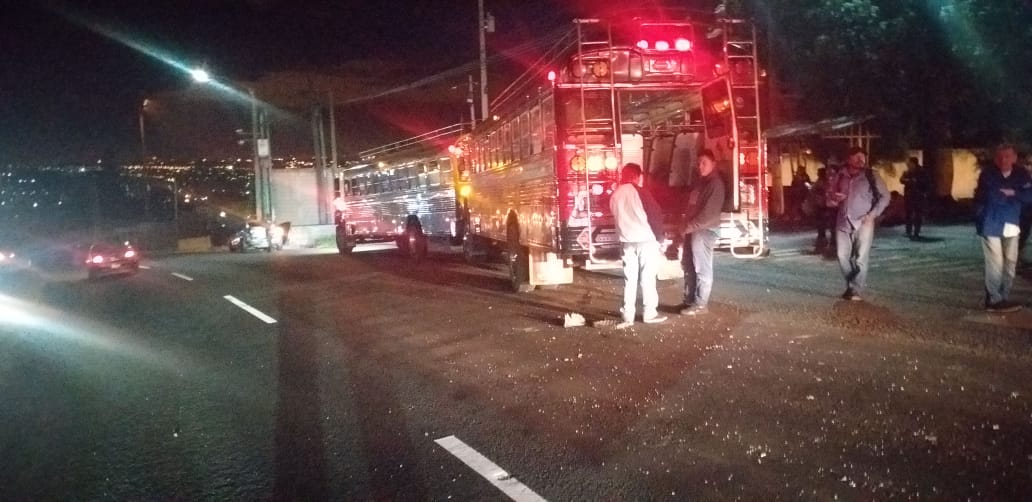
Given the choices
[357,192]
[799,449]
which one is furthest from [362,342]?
[357,192]

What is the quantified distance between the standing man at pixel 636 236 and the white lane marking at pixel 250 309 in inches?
205

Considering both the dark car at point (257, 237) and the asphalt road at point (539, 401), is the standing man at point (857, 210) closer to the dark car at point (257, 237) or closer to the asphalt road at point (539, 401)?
the asphalt road at point (539, 401)

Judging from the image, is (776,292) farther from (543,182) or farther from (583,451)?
(583,451)

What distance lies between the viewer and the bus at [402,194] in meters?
21.8

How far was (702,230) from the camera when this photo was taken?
430 inches

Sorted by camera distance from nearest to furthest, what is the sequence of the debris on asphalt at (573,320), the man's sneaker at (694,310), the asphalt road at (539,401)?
the asphalt road at (539,401) → the debris on asphalt at (573,320) → the man's sneaker at (694,310)

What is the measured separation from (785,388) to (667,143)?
655cm

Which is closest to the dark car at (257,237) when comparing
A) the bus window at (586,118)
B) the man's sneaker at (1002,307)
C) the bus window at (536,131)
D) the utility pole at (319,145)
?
the utility pole at (319,145)

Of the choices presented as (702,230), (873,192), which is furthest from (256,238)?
(873,192)

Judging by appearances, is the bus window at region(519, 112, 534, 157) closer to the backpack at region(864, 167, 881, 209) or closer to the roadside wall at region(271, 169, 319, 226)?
the backpack at region(864, 167, 881, 209)

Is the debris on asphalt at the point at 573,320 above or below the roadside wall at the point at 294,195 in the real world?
below

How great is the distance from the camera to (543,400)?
25.2 ft

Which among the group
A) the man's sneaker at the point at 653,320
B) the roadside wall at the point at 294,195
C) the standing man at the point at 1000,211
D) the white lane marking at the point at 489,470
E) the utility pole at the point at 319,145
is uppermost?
the utility pole at the point at 319,145

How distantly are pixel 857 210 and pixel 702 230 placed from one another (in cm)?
175
